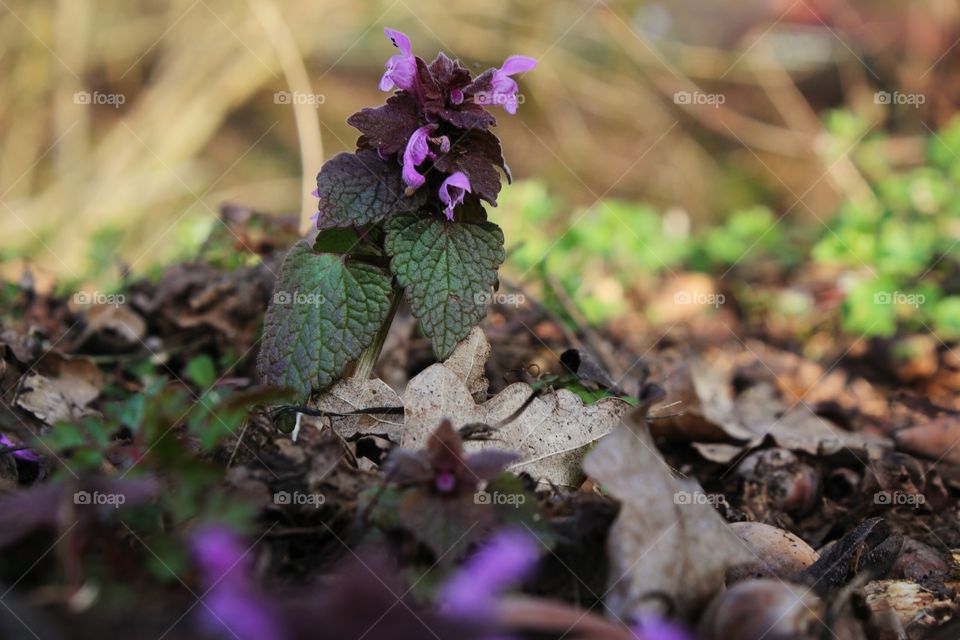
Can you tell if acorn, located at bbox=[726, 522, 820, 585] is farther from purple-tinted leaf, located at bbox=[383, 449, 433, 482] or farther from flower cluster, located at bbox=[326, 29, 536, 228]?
flower cluster, located at bbox=[326, 29, 536, 228]

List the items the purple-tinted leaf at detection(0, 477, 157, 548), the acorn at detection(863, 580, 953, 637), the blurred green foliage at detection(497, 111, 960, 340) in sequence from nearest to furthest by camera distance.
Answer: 1. the purple-tinted leaf at detection(0, 477, 157, 548)
2. the acorn at detection(863, 580, 953, 637)
3. the blurred green foliage at detection(497, 111, 960, 340)

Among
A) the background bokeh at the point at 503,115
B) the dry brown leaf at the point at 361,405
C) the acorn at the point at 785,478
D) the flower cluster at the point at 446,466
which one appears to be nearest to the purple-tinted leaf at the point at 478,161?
the dry brown leaf at the point at 361,405

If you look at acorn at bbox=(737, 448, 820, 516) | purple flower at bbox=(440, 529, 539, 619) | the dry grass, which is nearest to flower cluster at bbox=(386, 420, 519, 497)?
purple flower at bbox=(440, 529, 539, 619)

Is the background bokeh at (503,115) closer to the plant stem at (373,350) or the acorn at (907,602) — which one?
the plant stem at (373,350)

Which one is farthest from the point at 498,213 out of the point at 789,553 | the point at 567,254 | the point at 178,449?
the point at 178,449

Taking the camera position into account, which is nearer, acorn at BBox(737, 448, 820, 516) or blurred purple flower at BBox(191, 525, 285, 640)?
blurred purple flower at BBox(191, 525, 285, 640)

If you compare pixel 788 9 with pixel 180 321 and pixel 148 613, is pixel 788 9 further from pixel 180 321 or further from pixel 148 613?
pixel 148 613

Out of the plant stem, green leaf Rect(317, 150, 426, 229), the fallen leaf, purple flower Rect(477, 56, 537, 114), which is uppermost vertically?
purple flower Rect(477, 56, 537, 114)
